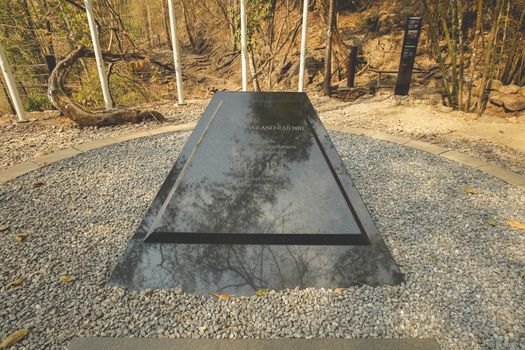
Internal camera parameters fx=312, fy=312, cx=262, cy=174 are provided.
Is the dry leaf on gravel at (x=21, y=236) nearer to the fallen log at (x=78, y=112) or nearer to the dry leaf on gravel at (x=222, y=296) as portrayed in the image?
the dry leaf on gravel at (x=222, y=296)

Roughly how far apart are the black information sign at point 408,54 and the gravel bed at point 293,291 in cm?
393

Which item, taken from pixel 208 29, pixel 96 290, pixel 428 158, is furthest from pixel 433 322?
pixel 208 29

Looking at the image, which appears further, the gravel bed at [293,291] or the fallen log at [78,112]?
the fallen log at [78,112]

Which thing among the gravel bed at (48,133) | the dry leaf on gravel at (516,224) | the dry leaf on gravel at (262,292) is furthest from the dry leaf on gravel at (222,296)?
the gravel bed at (48,133)

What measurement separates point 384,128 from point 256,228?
3.93 metres

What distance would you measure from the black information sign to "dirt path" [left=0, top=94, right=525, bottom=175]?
50 cm

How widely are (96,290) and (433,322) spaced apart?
A: 2.06m

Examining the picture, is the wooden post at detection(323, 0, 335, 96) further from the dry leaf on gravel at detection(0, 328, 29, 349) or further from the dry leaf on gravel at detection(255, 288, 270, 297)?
the dry leaf on gravel at detection(0, 328, 29, 349)

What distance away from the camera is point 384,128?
5.25m

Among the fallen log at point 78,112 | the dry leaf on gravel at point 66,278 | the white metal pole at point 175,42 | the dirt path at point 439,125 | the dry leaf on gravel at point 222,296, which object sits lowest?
the dirt path at point 439,125

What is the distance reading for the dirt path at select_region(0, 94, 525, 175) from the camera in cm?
433

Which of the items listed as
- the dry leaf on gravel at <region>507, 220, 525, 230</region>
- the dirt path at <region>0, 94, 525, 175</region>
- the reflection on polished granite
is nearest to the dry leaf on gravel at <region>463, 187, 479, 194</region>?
the dry leaf on gravel at <region>507, 220, 525, 230</region>

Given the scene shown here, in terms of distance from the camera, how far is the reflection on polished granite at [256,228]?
2.02 meters

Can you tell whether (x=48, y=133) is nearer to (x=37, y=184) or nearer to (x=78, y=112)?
(x=78, y=112)
